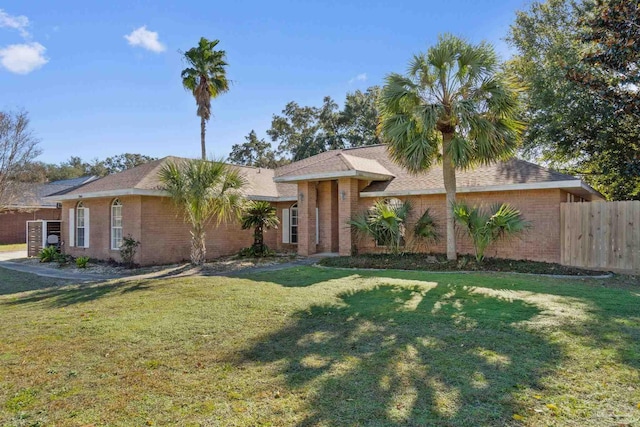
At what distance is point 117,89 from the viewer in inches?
730

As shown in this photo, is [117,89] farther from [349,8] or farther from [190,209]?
[349,8]

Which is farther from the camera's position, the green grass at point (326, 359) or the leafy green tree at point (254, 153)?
the leafy green tree at point (254, 153)

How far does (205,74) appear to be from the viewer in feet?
75.8

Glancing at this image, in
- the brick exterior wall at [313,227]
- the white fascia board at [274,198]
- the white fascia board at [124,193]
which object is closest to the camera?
the brick exterior wall at [313,227]

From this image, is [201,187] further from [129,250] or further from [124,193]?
[129,250]

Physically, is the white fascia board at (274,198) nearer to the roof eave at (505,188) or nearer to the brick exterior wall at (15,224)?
the roof eave at (505,188)

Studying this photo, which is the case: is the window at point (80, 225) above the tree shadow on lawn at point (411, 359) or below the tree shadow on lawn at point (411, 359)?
above

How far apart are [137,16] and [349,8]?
705 centimetres

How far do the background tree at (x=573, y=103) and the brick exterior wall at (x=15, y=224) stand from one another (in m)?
34.4

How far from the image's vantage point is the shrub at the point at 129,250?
14.5m

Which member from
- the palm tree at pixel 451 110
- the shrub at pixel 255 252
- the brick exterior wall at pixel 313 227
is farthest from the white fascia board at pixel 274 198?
the palm tree at pixel 451 110

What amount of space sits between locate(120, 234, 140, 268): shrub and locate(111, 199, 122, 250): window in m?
1.27

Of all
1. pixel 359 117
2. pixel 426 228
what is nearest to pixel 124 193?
pixel 426 228

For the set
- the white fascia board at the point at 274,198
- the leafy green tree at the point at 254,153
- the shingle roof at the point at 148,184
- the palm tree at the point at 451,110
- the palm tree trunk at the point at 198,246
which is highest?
the leafy green tree at the point at 254,153
